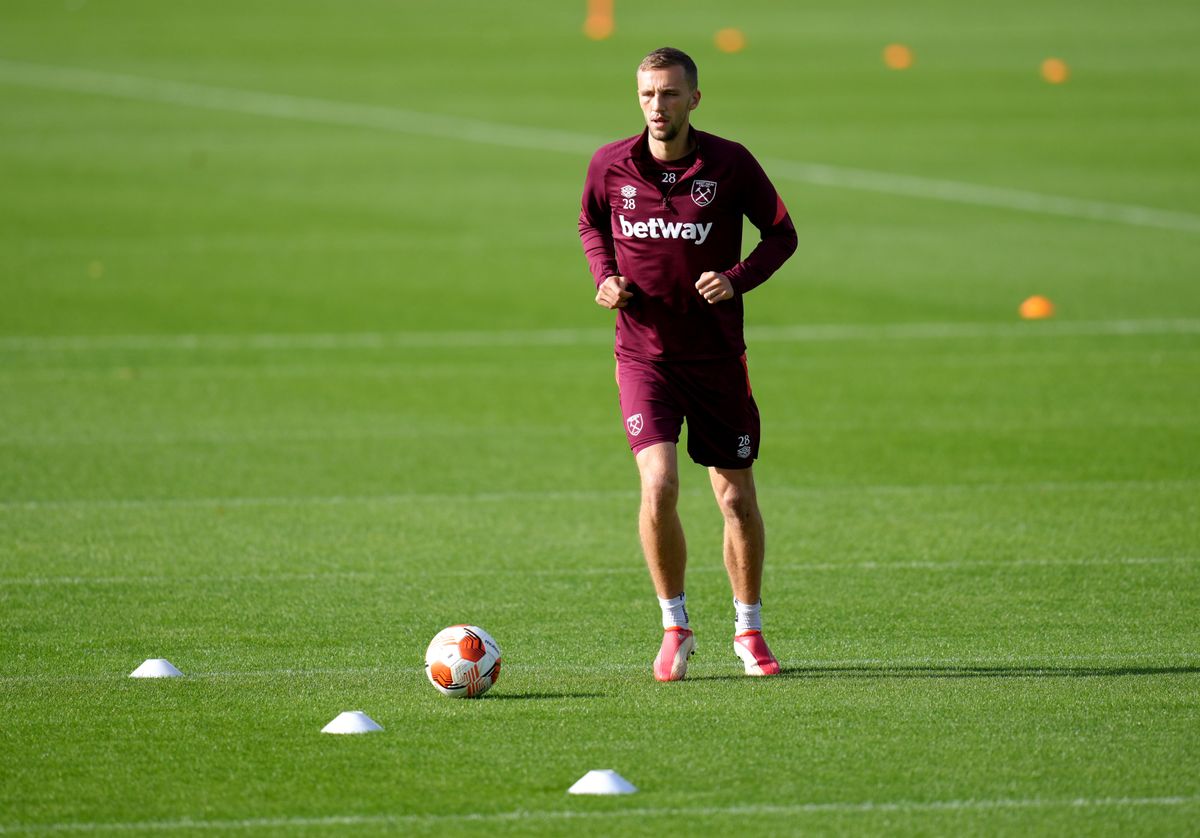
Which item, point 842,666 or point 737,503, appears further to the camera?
point 842,666

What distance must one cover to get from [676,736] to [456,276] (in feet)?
51.5

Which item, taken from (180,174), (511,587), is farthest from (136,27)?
(511,587)

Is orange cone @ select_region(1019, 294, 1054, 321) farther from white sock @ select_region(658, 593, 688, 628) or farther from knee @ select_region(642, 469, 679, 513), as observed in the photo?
knee @ select_region(642, 469, 679, 513)

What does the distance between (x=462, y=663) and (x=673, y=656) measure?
0.95 metres

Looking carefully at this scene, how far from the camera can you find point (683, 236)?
8352 millimetres

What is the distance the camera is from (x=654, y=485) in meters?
8.32

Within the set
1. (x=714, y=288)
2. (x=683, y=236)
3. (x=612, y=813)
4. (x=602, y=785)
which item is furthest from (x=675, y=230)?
(x=612, y=813)

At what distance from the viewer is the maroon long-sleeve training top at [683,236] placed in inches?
328

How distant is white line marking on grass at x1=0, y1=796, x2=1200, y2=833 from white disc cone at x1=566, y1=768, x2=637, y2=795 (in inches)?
5.6

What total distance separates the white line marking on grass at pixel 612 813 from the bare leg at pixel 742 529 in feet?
6.72

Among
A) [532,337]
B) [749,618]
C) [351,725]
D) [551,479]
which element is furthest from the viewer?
Answer: [532,337]

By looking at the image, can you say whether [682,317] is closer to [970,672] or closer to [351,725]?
[970,672]

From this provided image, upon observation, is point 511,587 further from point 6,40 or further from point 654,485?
point 6,40

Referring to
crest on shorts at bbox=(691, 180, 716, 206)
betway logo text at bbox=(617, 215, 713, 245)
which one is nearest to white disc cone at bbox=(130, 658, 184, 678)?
betway logo text at bbox=(617, 215, 713, 245)
